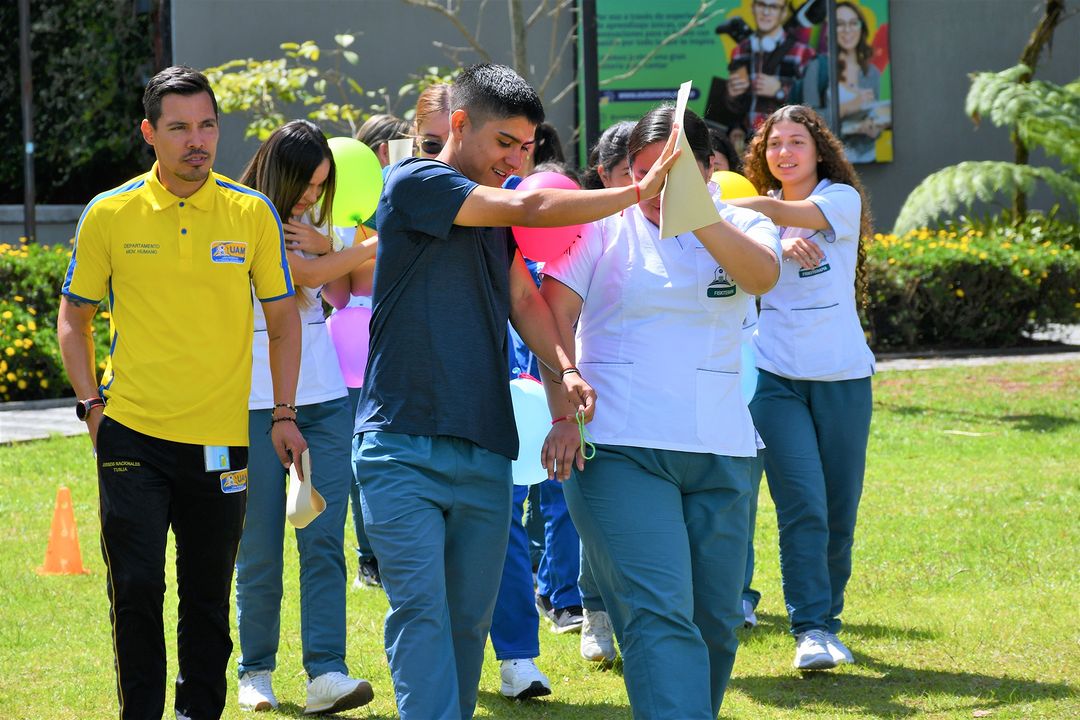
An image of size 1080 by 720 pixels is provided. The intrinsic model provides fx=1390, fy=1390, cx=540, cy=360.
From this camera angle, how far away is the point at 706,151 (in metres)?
4.02

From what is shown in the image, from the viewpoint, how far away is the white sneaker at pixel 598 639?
554 cm

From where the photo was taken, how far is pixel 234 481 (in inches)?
165

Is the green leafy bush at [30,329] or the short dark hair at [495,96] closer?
the short dark hair at [495,96]

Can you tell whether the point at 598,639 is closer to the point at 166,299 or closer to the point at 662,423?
the point at 662,423

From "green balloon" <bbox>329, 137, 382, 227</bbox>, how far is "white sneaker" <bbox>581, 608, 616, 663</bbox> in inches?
72.0

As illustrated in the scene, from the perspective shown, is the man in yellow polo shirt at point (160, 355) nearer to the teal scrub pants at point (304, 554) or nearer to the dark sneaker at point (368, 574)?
the teal scrub pants at point (304, 554)

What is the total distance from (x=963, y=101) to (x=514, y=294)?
746 inches

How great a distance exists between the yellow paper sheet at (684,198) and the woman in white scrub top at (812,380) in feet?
5.58

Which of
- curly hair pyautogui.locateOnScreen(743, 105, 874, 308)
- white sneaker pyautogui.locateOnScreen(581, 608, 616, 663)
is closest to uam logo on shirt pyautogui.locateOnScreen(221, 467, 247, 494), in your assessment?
white sneaker pyautogui.locateOnScreen(581, 608, 616, 663)

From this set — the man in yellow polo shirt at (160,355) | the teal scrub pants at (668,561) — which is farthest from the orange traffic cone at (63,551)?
the teal scrub pants at (668,561)

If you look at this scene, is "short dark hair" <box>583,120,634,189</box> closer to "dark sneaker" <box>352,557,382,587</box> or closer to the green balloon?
the green balloon

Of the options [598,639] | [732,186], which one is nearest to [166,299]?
[732,186]

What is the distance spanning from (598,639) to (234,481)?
6.39 ft

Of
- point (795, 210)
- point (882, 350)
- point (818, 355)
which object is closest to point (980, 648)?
point (818, 355)
